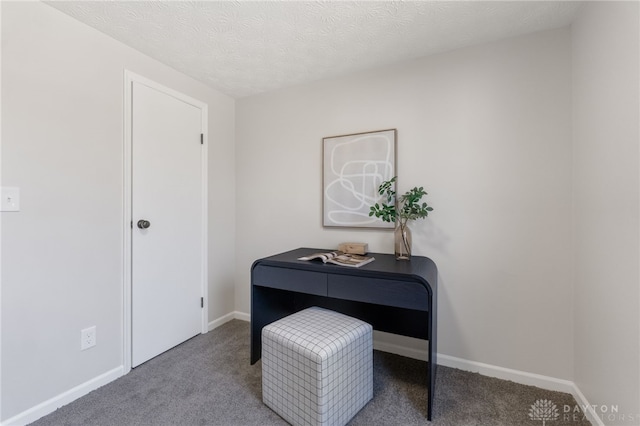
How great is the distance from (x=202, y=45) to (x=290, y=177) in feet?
3.82

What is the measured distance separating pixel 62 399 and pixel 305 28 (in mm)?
2525

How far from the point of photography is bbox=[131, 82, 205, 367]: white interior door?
2068 mm

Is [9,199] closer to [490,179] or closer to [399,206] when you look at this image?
[399,206]

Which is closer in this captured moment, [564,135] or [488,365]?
[564,135]

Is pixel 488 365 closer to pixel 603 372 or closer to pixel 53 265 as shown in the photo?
pixel 603 372

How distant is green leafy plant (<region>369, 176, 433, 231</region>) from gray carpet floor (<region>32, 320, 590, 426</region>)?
3.31ft

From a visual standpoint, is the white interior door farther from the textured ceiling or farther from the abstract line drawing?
the abstract line drawing

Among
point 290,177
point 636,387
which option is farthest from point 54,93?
point 636,387

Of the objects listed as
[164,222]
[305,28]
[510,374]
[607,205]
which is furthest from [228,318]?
[607,205]

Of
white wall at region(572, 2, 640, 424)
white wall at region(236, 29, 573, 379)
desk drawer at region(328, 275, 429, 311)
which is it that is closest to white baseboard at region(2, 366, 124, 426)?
desk drawer at region(328, 275, 429, 311)

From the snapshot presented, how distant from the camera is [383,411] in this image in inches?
63.1

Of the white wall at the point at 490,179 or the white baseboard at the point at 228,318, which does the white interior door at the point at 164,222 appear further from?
the white wall at the point at 490,179

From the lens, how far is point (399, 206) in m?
2.17

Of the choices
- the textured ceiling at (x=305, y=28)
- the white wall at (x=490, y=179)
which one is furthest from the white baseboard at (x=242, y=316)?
the textured ceiling at (x=305, y=28)
